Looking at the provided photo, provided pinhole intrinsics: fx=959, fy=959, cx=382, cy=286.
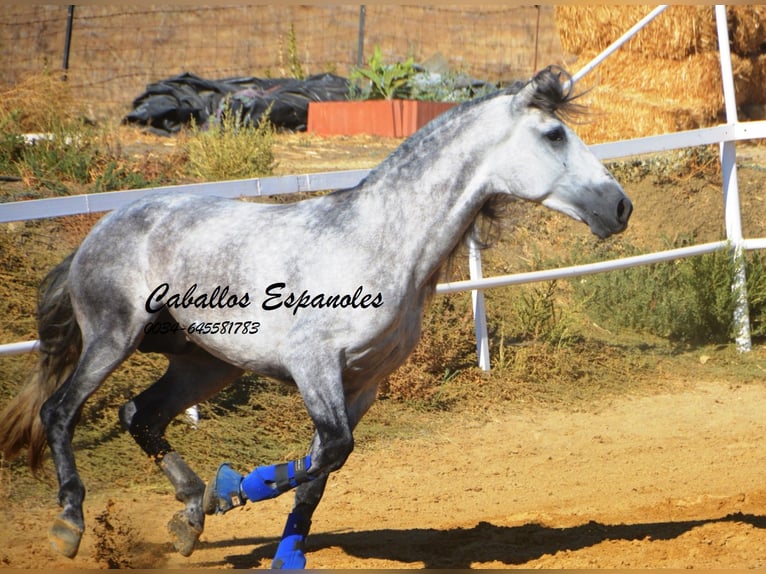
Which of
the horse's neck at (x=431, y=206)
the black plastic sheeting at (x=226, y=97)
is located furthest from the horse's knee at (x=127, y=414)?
the black plastic sheeting at (x=226, y=97)

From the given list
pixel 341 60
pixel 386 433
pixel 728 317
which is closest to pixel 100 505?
pixel 386 433

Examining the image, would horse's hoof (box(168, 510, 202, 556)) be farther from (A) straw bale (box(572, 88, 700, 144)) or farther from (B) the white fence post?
(A) straw bale (box(572, 88, 700, 144))

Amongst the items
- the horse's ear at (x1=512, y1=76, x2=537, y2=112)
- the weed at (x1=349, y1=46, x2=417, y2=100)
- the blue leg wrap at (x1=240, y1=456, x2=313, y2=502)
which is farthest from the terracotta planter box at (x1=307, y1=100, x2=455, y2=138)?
the blue leg wrap at (x1=240, y1=456, x2=313, y2=502)

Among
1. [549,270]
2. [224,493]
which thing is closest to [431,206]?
[224,493]

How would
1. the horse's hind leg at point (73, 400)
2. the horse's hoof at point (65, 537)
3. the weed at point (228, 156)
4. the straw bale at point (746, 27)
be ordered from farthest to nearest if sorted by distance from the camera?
the straw bale at point (746, 27) → the weed at point (228, 156) → the horse's hind leg at point (73, 400) → the horse's hoof at point (65, 537)

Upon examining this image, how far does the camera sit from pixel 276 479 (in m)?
3.77

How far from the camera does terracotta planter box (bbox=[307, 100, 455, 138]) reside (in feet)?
37.4

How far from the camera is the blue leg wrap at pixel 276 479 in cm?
373

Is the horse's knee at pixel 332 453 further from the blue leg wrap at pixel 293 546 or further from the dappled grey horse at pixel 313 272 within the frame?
the blue leg wrap at pixel 293 546

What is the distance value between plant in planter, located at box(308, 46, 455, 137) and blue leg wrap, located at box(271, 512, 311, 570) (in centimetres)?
804

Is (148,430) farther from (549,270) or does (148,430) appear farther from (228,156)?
(228,156)

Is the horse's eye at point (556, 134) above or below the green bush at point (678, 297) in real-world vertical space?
A: above

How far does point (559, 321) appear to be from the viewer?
297 inches

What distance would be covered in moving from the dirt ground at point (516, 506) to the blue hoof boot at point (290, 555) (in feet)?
1.22
